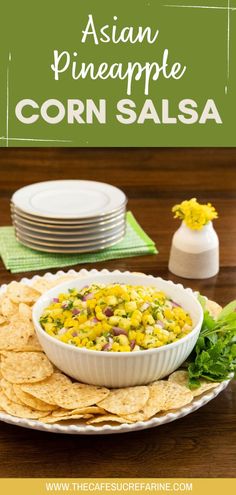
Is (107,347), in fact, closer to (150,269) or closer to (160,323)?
(160,323)

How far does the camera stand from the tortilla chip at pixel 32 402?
1.74m

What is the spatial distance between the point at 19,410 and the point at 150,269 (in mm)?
1093

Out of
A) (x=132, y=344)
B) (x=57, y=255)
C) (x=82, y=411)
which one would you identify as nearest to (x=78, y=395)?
(x=82, y=411)

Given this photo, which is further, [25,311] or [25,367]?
[25,311]

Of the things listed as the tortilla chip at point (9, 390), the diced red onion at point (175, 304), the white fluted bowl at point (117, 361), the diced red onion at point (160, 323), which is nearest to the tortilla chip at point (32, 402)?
the tortilla chip at point (9, 390)

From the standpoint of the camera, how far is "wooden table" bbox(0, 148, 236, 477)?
1683 mm

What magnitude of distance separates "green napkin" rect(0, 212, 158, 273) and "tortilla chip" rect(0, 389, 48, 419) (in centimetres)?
98

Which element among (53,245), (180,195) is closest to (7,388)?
(53,245)

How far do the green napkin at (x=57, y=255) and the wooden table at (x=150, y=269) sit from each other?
0.15 feet

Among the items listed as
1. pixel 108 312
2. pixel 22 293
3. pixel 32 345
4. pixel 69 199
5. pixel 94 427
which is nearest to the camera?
pixel 94 427

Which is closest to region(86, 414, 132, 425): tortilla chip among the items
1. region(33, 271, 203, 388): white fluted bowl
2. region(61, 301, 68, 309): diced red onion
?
region(33, 271, 203, 388): white fluted bowl

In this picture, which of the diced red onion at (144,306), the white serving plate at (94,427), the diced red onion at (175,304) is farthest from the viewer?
the diced red onion at (175,304)

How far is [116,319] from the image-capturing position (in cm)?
187

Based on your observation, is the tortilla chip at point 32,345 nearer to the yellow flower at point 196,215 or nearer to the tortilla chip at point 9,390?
the tortilla chip at point 9,390
